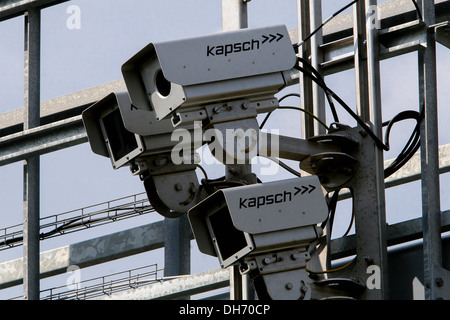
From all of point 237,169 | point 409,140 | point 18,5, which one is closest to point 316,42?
point 409,140

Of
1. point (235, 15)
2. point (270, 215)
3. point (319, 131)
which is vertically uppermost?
point (235, 15)

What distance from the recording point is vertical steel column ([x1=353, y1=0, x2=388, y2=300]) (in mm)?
5496

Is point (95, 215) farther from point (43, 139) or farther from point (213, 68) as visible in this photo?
point (213, 68)

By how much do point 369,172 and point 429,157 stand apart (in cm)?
27

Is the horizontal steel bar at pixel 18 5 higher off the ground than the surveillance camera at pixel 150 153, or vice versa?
the horizontal steel bar at pixel 18 5

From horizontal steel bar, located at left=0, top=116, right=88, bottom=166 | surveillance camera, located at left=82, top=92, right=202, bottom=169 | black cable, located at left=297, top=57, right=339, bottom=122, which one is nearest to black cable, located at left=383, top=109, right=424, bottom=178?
black cable, located at left=297, top=57, right=339, bottom=122

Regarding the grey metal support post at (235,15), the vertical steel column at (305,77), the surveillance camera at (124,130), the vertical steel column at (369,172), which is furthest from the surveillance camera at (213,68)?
the grey metal support post at (235,15)

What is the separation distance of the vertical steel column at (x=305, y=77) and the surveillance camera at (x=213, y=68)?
90 centimetres

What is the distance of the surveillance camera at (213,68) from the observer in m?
4.86

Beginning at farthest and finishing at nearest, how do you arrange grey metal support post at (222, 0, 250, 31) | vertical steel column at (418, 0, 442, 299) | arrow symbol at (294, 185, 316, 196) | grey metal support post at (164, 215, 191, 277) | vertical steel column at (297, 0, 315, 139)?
grey metal support post at (164, 215, 191, 277) → grey metal support post at (222, 0, 250, 31) → vertical steel column at (297, 0, 315, 139) → vertical steel column at (418, 0, 442, 299) → arrow symbol at (294, 185, 316, 196)

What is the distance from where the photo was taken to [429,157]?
18.2ft

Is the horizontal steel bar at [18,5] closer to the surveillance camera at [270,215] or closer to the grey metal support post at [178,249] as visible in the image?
the grey metal support post at [178,249]

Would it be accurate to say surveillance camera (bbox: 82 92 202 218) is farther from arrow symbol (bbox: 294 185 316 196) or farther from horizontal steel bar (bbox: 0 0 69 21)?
horizontal steel bar (bbox: 0 0 69 21)
